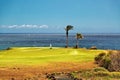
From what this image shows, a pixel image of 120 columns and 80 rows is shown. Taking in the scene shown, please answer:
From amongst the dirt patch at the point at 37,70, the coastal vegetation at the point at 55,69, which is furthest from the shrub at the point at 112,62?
the dirt patch at the point at 37,70

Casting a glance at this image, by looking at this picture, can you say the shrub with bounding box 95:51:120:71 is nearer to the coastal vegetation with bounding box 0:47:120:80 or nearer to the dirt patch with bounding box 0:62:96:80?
the coastal vegetation with bounding box 0:47:120:80

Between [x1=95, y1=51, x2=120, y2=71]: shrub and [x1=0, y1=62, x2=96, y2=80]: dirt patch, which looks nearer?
[x1=0, y1=62, x2=96, y2=80]: dirt patch

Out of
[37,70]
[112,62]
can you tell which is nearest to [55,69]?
[37,70]

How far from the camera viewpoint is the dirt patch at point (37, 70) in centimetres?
3697

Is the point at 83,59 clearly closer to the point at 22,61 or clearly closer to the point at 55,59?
the point at 55,59

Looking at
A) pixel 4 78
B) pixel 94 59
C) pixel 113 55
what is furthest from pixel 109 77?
pixel 94 59

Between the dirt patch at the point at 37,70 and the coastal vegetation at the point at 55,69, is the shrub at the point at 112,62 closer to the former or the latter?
the coastal vegetation at the point at 55,69

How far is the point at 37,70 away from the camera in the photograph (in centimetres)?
4100

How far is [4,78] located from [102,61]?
13966 millimetres

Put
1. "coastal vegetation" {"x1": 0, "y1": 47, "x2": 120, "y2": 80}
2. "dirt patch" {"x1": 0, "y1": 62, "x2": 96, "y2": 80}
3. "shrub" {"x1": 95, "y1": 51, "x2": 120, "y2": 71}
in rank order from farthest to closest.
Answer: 1. "shrub" {"x1": 95, "y1": 51, "x2": 120, "y2": 71}
2. "dirt patch" {"x1": 0, "y1": 62, "x2": 96, "y2": 80}
3. "coastal vegetation" {"x1": 0, "y1": 47, "x2": 120, "y2": 80}

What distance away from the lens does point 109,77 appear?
35094 millimetres

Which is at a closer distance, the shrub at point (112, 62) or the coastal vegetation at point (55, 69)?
the coastal vegetation at point (55, 69)

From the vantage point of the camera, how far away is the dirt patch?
121 ft

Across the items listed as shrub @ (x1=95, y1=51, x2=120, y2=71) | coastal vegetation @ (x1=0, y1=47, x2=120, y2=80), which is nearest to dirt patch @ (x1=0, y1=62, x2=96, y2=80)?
coastal vegetation @ (x1=0, y1=47, x2=120, y2=80)
